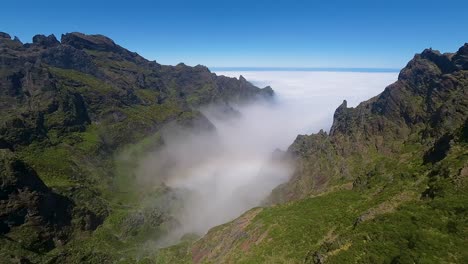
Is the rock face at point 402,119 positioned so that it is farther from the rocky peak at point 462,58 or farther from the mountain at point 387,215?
the mountain at point 387,215

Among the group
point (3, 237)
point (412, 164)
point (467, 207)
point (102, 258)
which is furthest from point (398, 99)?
point (3, 237)

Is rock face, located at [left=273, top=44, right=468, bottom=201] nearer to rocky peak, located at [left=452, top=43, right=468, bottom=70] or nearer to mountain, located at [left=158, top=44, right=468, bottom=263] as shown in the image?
rocky peak, located at [left=452, top=43, right=468, bottom=70]

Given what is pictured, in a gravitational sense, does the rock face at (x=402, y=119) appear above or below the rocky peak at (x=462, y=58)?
below

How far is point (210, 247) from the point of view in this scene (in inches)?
4309

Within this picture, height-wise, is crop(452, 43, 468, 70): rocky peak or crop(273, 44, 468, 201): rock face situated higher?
crop(452, 43, 468, 70): rocky peak

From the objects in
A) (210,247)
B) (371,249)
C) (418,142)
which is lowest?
(210,247)

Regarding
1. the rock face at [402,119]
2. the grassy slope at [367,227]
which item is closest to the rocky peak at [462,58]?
the rock face at [402,119]

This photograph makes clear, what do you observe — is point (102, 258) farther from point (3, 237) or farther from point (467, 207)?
point (467, 207)

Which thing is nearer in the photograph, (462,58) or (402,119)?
(462,58)

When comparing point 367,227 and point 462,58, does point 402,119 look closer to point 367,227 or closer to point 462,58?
point 462,58

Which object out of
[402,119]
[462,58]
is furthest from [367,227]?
[462,58]

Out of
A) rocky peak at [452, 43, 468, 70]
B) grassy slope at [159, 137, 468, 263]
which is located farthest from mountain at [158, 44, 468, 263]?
rocky peak at [452, 43, 468, 70]

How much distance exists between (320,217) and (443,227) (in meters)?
33.2

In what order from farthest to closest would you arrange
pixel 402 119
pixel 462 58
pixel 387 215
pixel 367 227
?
pixel 402 119 < pixel 462 58 < pixel 387 215 < pixel 367 227
